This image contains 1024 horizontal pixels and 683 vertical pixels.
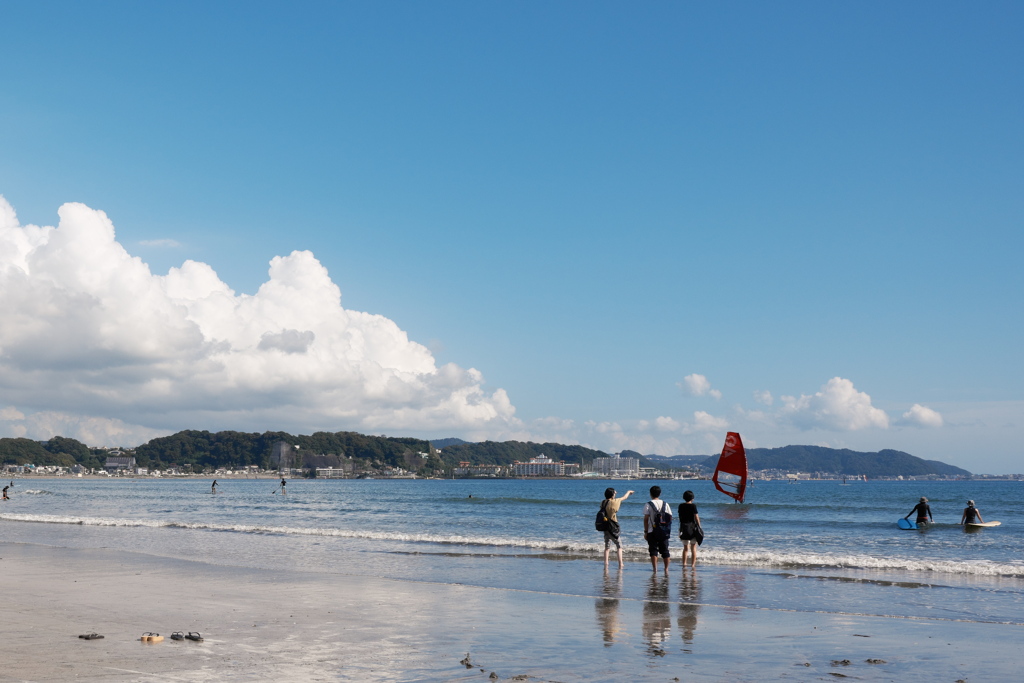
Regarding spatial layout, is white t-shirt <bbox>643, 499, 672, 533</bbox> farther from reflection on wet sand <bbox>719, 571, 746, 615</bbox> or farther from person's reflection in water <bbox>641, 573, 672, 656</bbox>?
reflection on wet sand <bbox>719, 571, 746, 615</bbox>

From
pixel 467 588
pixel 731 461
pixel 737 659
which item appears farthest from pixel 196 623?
pixel 731 461

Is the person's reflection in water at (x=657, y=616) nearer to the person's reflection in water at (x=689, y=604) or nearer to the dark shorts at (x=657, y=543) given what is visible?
the person's reflection in water at (x=689, y=604)

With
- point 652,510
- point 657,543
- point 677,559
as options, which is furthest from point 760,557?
point 652,510

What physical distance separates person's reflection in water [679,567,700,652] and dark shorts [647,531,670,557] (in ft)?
2.36

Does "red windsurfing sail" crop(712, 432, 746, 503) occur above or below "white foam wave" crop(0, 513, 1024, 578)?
above

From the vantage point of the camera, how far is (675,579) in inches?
653

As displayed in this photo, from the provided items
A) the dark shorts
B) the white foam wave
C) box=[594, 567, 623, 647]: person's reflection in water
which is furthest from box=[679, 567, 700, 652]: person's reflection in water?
the white foam wave

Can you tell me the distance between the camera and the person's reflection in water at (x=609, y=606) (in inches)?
404

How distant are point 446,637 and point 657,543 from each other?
7951 mm

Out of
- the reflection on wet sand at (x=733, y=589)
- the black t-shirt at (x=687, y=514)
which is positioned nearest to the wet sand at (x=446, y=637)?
the reflection on wet sand at (x=733, y=589)

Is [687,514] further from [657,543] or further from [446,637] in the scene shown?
[446,637]

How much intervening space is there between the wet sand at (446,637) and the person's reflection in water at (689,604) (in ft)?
0.20

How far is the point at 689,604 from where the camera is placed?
43.2 ft

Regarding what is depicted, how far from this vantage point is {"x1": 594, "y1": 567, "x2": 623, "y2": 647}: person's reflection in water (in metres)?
10.3
